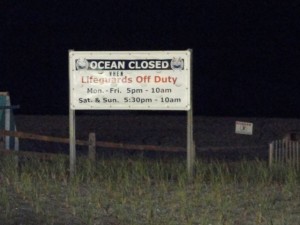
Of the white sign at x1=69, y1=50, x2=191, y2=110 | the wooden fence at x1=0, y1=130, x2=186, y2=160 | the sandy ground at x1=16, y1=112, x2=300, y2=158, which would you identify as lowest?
the sandy ground at x1=16, y1=112, x2=300, y2=158

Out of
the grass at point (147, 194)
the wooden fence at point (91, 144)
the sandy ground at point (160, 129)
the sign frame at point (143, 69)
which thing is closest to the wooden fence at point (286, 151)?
the grass at point (147, 194)

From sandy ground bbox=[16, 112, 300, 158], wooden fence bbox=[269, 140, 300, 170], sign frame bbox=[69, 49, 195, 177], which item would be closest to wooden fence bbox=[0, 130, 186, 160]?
sign frame bbox=[69, 49, 195, 177]

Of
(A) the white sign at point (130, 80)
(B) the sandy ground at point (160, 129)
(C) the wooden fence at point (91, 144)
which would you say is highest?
(A) the white sign at point (130, 80)

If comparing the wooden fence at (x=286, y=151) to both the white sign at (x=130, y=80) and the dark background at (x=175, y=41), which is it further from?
the dark background at (x=175, y=41)

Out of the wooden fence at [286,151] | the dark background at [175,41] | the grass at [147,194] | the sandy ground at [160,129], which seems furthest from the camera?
the dark background at [175,41]

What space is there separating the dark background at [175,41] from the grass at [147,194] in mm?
14797

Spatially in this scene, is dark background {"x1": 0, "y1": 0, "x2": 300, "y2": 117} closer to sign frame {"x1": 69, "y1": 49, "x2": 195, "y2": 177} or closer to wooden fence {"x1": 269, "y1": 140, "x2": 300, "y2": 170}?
wooden fence {"x1": 269, "y1": 140, "x2": 300, "y2": 170}

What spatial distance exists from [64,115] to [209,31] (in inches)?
209

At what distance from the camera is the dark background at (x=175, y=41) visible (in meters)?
33.1

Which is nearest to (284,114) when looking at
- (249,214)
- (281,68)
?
(281,68)

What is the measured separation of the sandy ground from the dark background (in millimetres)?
1997

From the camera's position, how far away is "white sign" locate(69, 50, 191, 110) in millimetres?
16938

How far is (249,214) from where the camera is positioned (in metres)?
12.8

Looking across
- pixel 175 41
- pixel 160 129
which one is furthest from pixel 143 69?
pixel 175 41
